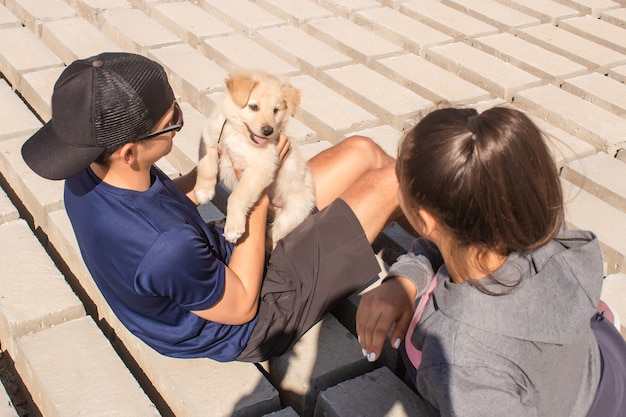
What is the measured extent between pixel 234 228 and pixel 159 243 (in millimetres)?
635

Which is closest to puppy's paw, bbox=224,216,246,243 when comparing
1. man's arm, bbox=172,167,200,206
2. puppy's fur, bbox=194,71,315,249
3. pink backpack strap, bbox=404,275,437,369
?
puppy's fur, bbox=194,71,315,249

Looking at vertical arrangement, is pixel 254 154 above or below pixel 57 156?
below

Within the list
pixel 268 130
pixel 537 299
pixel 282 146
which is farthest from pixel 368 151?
pixel 537 299

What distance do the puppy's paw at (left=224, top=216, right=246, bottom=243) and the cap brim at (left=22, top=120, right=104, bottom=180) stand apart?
739 mm

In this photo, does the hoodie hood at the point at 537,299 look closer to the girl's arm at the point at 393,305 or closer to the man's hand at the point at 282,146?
the girl's arm at the point at 393,305

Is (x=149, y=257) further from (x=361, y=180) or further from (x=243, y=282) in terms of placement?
(x=361, y=180)

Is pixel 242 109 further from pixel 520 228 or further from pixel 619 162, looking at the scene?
pixel 619 162

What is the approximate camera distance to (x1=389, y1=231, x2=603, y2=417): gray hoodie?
5.57ft

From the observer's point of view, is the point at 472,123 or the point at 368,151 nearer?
the point at 472,123

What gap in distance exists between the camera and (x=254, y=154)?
295 cm

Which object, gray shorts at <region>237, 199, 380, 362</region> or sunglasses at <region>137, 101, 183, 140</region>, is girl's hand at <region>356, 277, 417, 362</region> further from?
sunglasses at <region>137, 101, 183, 140</region>

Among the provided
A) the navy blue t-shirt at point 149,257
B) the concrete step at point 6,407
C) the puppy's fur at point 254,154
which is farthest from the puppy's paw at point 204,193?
the concrete step at point 6,407

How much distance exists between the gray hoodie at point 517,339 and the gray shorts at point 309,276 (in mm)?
830

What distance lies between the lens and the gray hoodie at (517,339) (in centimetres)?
170
